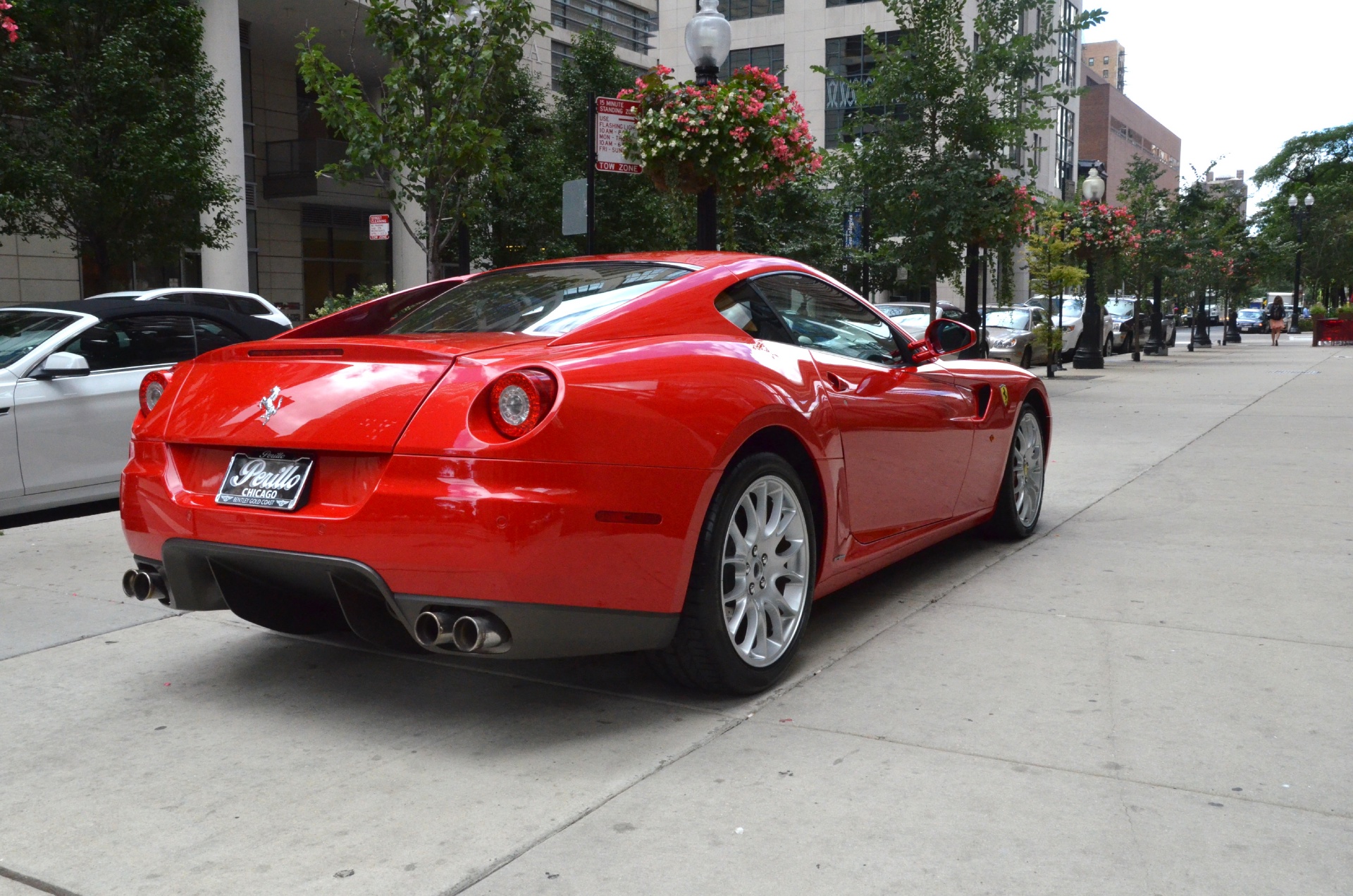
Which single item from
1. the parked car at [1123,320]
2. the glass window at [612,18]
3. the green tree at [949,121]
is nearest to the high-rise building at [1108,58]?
the glass window at [612,18]

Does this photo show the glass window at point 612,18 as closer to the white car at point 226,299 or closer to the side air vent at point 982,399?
the white car at point 226,299

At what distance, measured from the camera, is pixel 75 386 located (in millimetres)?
7848

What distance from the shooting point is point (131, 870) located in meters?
2.80

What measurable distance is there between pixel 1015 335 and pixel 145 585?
20694mm

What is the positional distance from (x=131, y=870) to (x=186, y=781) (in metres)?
0.54

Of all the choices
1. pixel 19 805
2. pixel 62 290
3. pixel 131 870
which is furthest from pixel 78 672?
pixel 62 290

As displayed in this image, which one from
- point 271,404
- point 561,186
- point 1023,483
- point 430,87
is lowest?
point 1023,483

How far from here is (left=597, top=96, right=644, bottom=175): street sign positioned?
36.3ft

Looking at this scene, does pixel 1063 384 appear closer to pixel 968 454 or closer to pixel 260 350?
pixel 968 454

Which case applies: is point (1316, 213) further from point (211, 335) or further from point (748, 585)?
point (748, 585)

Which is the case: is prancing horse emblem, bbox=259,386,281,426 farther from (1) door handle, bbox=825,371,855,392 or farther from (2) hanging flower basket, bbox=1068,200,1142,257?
(2) hanging flower basket, bbox=1068,200,1142,257

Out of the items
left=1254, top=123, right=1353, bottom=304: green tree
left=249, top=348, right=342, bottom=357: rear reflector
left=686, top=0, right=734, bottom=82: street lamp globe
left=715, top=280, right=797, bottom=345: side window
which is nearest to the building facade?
left=1254, top=123, right=1353, bottom=304: green tree

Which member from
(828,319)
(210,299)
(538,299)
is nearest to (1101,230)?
(210,299)

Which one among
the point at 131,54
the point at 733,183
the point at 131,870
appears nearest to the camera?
the point at 131,870
